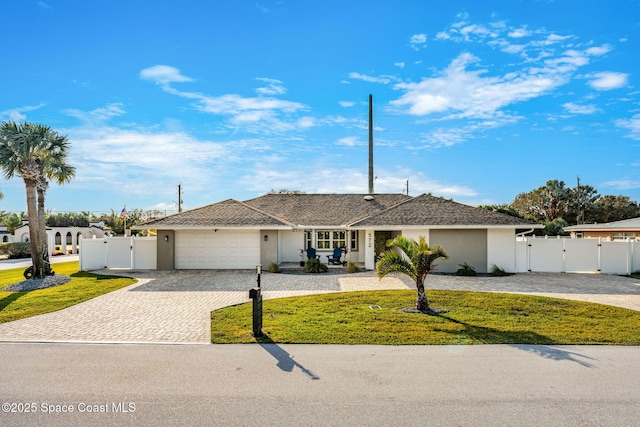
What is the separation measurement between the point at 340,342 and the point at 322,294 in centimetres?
572

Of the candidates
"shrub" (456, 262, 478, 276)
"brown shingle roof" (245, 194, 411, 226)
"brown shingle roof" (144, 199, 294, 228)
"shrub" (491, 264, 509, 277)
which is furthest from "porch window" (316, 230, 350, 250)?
"shrub" (491, 264, 509, 277)

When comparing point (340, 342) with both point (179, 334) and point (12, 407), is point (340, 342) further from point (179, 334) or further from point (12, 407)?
point (12, 407)

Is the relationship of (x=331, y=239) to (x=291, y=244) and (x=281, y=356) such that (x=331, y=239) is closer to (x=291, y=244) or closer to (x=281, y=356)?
(x=291, y=244)

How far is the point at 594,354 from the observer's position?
7.93m

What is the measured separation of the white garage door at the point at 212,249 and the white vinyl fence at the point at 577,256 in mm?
13656

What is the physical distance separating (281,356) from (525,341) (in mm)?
5146

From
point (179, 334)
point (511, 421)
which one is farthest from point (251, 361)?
point (511, 421)

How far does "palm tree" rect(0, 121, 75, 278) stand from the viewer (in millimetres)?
17031

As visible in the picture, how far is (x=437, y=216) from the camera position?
2052 centimetres

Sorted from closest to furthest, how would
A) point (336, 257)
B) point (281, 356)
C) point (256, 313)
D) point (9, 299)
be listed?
point (281, 356), point (256, 313), point (9, 299), point (336, 257)

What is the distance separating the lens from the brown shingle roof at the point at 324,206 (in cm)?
2514

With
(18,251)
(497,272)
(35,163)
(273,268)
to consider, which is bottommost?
(497,272)

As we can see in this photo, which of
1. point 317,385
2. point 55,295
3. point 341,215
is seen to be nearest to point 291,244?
point 341,215

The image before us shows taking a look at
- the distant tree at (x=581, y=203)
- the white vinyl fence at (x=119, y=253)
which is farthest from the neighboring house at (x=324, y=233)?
the distant tree at (x=581, y=203)
